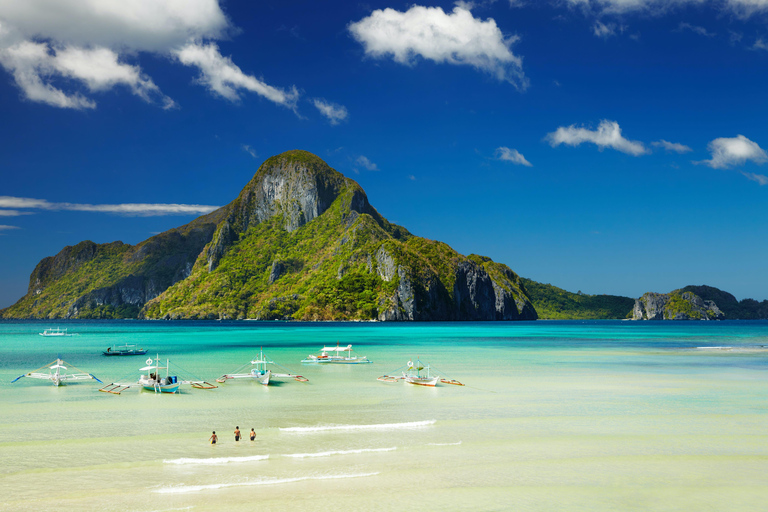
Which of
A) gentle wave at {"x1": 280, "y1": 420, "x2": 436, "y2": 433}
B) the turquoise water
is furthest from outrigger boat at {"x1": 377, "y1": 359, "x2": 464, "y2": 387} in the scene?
gentle wave at {"x1": 280, "y1": 420, "x2": 436, "y2": 433}

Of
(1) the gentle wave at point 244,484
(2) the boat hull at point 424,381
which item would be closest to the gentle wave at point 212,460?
(1) the gentle wave at point 244,484

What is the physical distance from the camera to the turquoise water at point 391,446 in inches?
670

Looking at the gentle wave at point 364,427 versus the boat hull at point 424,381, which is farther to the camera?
the boat hull at point 424,381

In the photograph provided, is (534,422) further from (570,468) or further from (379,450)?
(379,450)

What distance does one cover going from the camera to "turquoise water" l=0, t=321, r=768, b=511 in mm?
17016

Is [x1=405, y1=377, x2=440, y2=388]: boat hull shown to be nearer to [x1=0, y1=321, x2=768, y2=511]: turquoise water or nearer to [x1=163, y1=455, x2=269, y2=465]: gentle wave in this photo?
[x1=0, y1=321, x2=768, y2=511]: turquoise water

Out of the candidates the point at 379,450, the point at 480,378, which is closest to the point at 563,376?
the point at 480,378

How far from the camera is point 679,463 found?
21.0m

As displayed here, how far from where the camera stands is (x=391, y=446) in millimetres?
23234

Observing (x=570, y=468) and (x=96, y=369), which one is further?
(x=96, y=369)

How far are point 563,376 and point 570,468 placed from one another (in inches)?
1201

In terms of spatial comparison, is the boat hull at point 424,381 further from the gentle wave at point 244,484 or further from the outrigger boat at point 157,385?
the gentle wave at point 244,484

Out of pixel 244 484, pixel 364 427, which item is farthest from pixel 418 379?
pixel 244 484

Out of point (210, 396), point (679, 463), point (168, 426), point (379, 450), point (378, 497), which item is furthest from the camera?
point (210, 396)
